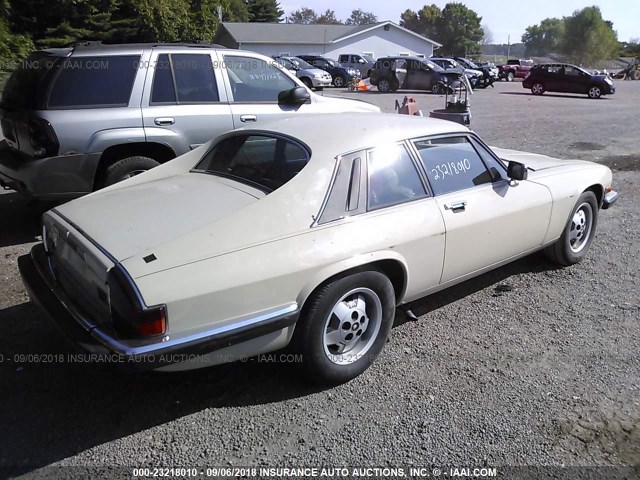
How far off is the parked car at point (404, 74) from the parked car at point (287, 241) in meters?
22.9

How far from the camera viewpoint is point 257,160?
12.2 ft

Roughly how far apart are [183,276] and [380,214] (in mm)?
1288

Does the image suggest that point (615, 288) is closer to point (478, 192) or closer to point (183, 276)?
point (478, 192)

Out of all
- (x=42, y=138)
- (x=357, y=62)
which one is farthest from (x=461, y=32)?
(x=42, y=138)

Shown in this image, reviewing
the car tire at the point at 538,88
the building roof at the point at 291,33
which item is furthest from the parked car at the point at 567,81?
the building roof at the point at 291,33

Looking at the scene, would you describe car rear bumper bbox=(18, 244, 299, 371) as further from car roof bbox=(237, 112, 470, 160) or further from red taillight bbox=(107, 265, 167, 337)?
car roof bbox=(237, 112, 470, 160)

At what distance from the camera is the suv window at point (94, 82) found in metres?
5.27

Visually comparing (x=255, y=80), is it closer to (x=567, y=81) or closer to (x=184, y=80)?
(x=184, y=80)

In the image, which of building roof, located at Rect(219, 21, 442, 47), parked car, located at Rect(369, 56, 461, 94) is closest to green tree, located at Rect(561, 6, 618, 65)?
building roof, located at Rect(219, 21, 442, 47)

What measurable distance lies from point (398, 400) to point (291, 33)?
2202 inches

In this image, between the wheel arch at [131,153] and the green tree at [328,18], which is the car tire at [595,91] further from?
the green tree at [328,18]

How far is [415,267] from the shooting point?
3.48m

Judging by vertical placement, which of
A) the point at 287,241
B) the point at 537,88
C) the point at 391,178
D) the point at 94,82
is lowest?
the point at 537,88

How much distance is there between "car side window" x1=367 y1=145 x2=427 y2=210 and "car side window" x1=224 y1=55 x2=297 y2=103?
317 centimetres
